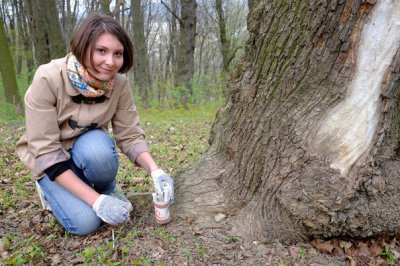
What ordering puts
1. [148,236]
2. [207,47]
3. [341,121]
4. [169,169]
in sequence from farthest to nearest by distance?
1. [207,47]
2. [169,169]
3. [148,236]
4. [341,121]

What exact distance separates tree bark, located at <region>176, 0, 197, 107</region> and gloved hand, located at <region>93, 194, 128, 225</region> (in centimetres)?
689

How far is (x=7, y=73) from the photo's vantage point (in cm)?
768

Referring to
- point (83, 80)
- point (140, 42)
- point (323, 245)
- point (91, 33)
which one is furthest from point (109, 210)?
point (140, 42)

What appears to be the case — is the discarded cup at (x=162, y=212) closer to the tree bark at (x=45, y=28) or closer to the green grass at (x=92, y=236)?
the green grass at (x=92, y=236)

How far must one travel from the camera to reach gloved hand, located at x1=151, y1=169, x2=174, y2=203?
195 centimetres

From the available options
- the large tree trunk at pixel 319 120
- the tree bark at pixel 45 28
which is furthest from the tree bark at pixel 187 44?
the large tree trunk at pixel 319 120

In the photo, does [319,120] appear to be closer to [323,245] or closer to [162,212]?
[323,245]

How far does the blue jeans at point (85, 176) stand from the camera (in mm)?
2045

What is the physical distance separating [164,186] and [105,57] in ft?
2.71

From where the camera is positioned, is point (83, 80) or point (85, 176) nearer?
point (83, 80)

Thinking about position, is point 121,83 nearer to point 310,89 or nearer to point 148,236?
point 148,236

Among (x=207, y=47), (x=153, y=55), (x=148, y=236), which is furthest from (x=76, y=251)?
(x=153, y=55)

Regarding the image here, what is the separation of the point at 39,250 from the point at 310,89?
176 cm

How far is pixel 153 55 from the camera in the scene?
99.9 ft
